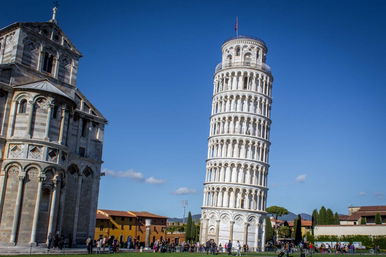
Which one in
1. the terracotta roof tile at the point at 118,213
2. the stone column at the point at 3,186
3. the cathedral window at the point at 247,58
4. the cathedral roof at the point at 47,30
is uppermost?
the cathedral window at the point at 247,58

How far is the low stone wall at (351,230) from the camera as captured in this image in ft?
190

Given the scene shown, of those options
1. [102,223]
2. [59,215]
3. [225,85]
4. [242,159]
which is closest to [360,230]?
[242,159]

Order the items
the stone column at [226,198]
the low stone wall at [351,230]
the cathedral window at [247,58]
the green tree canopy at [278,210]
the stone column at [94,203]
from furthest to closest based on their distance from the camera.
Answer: the green tree canopy at [278,210] < the cathedral window at [247,58] < the low stone wall at [351,230] < the stone column at [226,198] < the stone column at [94,203]

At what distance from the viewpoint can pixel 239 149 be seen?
59.1 m

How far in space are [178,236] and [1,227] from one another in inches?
2541

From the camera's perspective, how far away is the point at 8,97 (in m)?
30.5

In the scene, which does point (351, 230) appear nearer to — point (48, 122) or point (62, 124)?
point (62, 124)

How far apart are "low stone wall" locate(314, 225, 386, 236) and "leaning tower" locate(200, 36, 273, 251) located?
12064 millimetres

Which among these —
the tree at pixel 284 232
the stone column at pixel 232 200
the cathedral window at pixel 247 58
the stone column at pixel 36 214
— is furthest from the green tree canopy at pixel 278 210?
the stone column at pixel 36 214

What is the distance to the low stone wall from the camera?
2276 inches

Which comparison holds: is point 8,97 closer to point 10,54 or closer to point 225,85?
point 10,54

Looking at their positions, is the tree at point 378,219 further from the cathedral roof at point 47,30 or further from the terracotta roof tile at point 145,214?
the cathedral roof at point 47,30

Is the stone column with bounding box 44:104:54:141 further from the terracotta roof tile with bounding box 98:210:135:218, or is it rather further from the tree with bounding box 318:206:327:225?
the tree with bounding box 318:206:327:225

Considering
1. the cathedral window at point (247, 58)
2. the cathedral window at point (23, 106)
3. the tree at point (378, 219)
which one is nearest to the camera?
the cathedral window at point (23, 106)
